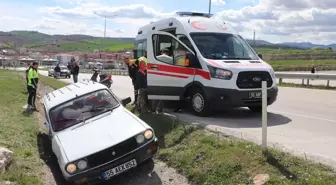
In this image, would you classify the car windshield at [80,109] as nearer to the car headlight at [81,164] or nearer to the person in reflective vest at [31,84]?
the car headlight at [81,164]

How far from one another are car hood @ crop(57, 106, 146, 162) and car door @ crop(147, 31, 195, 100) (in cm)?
297

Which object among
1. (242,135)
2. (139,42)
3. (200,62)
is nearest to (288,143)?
(242,135)

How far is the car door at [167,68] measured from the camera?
10445 millimetres

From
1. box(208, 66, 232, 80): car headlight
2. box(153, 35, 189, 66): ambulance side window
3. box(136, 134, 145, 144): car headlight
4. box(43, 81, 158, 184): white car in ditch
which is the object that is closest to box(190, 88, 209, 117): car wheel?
box(208, 66, 232, 80): car headlight

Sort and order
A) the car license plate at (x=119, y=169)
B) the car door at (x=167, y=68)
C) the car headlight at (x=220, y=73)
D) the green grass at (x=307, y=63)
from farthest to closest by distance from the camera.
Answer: the green grass at (x=307, y=63) → the car door at (x=167, y=68) → the car headlight at (x=220, y=73) → the car license plate at (x=119, y=169)

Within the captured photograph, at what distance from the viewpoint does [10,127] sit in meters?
10.6

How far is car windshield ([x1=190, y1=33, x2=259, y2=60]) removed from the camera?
1018 centimetres

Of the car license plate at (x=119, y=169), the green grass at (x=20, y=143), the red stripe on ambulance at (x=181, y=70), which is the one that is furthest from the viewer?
the red stripe on ambulance at (x=181, y=70)

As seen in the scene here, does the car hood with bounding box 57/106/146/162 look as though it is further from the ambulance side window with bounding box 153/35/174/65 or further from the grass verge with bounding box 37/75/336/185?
the ambulance side window with bounding box 153/35/174/65

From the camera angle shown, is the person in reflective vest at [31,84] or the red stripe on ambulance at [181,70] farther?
the person in reflective vest at [31,84]

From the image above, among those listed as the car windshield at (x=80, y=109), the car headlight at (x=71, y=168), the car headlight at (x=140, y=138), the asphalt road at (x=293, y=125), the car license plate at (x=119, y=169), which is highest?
the car windshield at (x=80, y=109)

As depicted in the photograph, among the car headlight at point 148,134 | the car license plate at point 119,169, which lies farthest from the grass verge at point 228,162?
the car license plate at point 119,169

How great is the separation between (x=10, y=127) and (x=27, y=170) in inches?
144

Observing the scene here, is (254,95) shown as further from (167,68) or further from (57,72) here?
(57,72)
